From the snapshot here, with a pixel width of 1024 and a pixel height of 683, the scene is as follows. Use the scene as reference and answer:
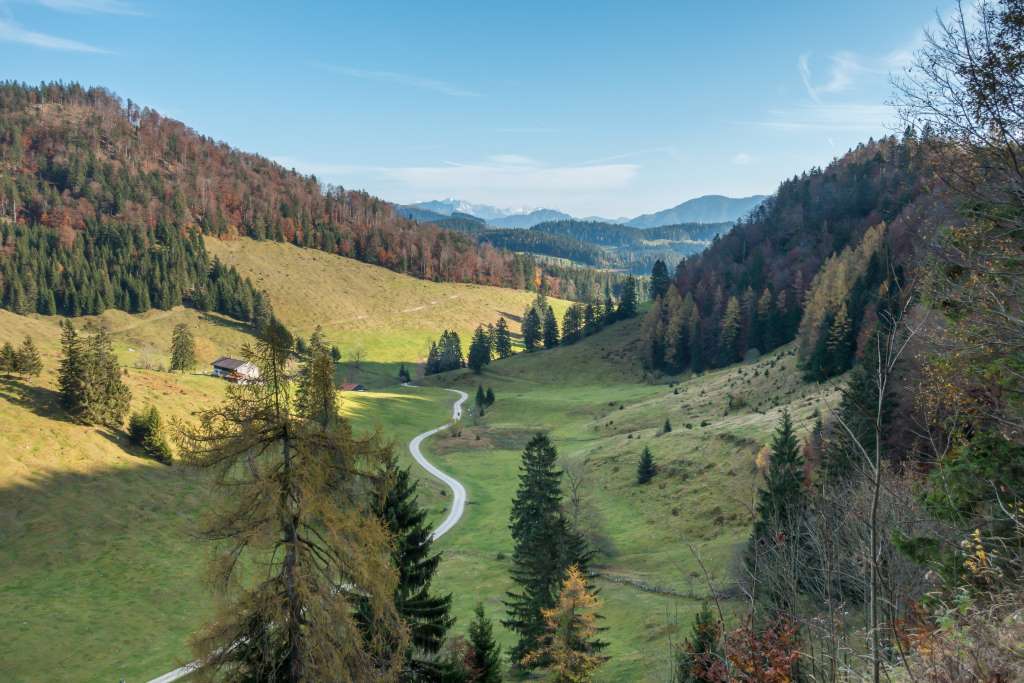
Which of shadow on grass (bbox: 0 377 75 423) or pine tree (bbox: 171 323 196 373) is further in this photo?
pine tree (bbox: 171 323 196 373)

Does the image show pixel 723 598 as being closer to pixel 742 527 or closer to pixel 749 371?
pixel 742 527

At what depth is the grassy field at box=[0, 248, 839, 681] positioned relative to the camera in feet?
95.3

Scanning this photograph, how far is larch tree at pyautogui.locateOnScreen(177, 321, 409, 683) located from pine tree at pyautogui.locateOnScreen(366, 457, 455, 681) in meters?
3.95

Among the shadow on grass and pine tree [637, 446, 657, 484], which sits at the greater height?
the shadow on grass

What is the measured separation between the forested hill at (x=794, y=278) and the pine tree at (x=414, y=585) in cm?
6477

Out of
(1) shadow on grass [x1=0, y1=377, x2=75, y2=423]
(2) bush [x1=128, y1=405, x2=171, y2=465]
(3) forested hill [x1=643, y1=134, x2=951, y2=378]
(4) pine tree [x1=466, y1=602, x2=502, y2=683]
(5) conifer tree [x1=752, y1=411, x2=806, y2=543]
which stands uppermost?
(3) forested hill [x1=643, y1=134, x2=951, y2=378]

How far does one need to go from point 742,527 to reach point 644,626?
13822mm

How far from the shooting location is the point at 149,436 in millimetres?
46812

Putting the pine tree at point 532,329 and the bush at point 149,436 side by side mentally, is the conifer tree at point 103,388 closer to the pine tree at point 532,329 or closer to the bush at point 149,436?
the bush at point 149,436

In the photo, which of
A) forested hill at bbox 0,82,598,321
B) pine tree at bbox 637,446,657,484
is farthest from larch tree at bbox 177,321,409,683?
forested hill at bbox 0,82,598,321

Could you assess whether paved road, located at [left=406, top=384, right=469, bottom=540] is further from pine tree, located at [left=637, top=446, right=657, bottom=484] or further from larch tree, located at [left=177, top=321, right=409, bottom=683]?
larch tree, located at [left=177, top=321, right=409, bottom=683]

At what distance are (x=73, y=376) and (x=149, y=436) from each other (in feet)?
24.2

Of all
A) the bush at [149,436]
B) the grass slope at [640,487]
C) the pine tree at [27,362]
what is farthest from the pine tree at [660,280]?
the pine tree at [27,362]

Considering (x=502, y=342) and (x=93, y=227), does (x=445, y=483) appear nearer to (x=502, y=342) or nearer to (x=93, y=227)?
(x=502, y=342)
